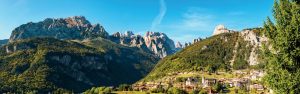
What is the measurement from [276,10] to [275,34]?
2.33 m

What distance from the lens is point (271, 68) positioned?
126 ft

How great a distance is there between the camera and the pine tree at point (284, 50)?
36312mm

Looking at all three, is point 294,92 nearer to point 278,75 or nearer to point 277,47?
point 278,75

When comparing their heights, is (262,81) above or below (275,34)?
below

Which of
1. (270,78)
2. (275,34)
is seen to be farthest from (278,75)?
(275,34)

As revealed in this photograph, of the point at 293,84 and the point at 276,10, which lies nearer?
the point at 293,84

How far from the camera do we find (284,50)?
37.1 meters

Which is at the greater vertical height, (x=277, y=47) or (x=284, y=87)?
(x=277, y=47)

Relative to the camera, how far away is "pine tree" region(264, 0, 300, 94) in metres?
36.3

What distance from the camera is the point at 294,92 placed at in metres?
36.0

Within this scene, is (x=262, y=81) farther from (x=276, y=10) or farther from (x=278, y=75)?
(x=276, y=10)

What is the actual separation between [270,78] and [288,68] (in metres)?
1.92

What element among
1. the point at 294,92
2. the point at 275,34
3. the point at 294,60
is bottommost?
the point at 294,92

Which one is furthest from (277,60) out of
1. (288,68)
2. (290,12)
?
(290,12)
